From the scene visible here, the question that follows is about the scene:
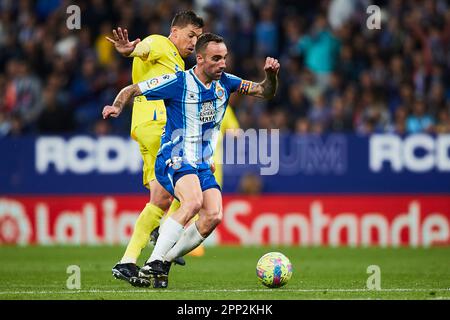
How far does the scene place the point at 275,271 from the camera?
9.21 metres

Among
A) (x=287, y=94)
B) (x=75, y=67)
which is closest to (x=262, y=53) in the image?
(x=287, y=94)

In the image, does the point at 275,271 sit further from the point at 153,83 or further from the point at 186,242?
the point at 153,83

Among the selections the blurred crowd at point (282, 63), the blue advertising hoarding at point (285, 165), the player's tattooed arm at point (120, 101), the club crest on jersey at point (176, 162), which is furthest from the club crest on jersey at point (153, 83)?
the blurred crowd at point (282, 63)

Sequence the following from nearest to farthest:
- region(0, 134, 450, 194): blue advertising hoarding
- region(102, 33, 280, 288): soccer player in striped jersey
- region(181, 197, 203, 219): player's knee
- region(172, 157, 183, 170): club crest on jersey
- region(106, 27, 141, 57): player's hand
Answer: region(181, 197, 203, 219): player's knee
region(102, 33, 280, 288): soccer player in striped jersey
region(172, 157, 183, 170): club crest on jersey
region(106, 27, 141, 57): player's hand
region(0, 134, 450, 194): blue advertising hoarding

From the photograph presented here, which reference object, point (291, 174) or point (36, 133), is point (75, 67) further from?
point (291, 174)

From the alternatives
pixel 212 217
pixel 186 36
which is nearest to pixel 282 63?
pixel 186 36

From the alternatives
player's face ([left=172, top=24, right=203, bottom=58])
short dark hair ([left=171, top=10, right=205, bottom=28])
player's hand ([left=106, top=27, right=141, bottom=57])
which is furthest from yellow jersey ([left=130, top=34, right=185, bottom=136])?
player's hand ([left=106, top=27, right=141, bottom=57])

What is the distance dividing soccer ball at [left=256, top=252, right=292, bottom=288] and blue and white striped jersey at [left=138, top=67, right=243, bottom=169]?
42.8 inches

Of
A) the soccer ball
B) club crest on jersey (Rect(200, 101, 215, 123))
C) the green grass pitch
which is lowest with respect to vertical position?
the green grass pitch

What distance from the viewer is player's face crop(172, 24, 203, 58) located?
10.5 metres

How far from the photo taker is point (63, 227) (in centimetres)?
1688

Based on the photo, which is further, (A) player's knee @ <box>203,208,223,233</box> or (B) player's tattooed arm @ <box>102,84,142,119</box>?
(A) player's knee @ <box>203,208,223,233</box>

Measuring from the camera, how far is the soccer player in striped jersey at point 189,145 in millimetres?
9125

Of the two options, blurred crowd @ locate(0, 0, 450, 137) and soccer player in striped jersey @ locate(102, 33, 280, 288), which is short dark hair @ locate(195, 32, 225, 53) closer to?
soccer player in striped jersey @ locate(102, 33, 280, 288)
